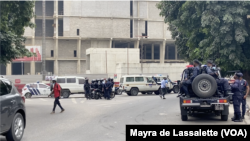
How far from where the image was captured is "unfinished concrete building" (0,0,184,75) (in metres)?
70.6

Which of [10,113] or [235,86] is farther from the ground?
[235,86]

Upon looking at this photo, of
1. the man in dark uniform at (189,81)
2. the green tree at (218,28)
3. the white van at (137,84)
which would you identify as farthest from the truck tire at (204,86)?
the white van at (137,84)

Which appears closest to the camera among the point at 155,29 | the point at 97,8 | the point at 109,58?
the point at 109,58

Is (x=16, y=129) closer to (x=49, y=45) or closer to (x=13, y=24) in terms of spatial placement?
(x=13, y=24)

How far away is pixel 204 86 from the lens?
12219 mm

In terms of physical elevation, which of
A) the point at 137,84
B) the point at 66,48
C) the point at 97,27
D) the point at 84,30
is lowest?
the point at 137,84

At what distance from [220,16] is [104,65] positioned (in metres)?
40.7

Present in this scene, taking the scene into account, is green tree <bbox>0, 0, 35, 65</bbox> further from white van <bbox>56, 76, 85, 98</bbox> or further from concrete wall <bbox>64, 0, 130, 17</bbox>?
concrete wall <bbox>64, 0, 130, 17</bbox>

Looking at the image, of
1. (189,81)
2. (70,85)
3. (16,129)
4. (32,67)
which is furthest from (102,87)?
(32,67)

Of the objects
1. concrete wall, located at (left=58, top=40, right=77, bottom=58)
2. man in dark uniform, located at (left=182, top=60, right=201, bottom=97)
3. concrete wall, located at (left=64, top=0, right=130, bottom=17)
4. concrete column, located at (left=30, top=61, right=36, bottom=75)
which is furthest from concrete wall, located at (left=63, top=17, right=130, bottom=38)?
man in dark uniform, located at (left=182, top=60, right=201, bottom=97)

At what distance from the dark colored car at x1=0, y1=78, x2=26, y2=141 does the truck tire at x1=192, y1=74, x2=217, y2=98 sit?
19.9ft

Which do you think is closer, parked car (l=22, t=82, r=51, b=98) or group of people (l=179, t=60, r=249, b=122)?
group of people (l=179, t=60, r=249, b=122)

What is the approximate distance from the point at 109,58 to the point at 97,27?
422 inches

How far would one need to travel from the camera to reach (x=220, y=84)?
12.7m
